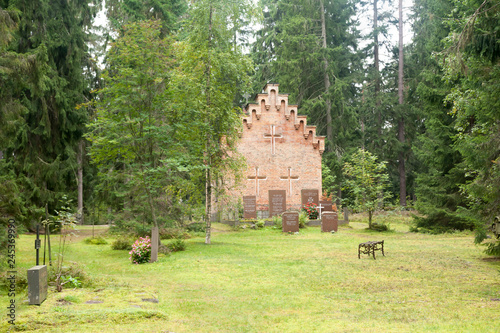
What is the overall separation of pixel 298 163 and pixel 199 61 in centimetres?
1445

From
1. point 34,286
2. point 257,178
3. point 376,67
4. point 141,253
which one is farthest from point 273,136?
point 34,286

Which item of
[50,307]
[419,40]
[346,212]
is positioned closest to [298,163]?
[346,212]

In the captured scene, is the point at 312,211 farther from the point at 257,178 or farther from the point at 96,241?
the point at 96,241

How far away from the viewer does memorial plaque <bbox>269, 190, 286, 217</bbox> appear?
29.9m

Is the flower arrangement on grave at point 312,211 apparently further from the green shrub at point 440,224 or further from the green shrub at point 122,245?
the green shrub at point 122,245

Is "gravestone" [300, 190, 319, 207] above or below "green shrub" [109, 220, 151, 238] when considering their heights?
above

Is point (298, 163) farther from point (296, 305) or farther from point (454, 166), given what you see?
point (296, 305)

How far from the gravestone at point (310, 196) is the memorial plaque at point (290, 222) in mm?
6897

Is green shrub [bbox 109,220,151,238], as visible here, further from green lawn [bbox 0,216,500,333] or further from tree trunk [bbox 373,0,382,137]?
tree trunk [bbox 373,0,382,137]

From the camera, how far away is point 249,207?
28859 mm

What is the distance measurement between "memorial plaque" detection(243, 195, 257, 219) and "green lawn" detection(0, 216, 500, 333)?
38.4ft

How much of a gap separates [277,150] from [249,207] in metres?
5.07

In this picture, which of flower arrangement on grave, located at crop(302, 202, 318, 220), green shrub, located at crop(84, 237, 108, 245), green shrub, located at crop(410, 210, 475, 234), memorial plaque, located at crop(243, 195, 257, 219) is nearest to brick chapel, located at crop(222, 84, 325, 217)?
memorial plaque, located at crop(243, 195, 257, 219)

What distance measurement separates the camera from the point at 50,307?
24.7ft
